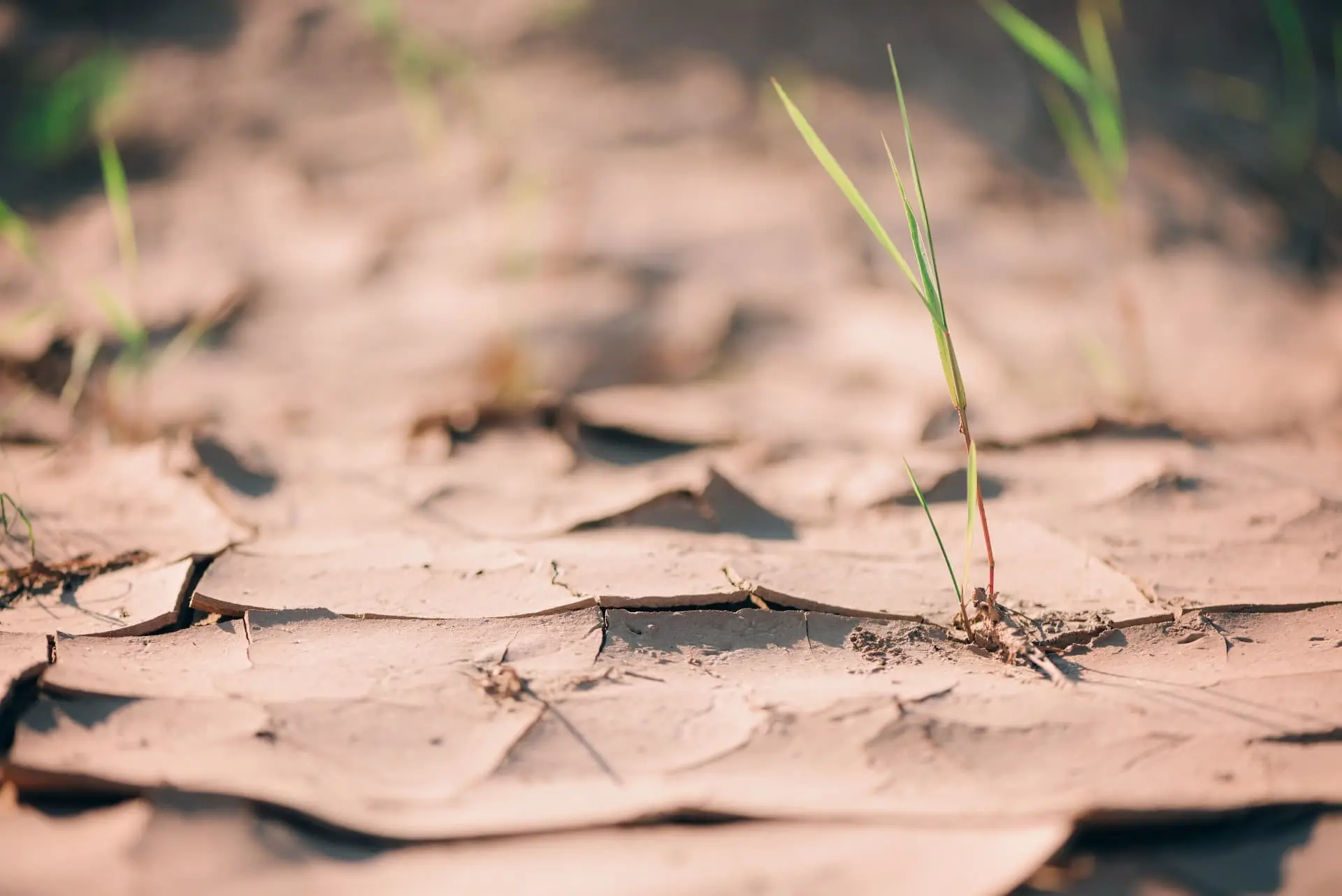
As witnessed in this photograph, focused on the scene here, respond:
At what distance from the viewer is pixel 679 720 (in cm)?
80

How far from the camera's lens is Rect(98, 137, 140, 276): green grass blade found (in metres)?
1.32

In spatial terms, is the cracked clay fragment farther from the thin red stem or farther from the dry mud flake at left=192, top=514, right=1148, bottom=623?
the thin red stem

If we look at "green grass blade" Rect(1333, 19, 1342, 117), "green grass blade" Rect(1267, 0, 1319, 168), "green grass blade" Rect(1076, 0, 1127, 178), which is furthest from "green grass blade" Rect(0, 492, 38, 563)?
"green grass blade" Rect(1333, 19, 1342, 117)

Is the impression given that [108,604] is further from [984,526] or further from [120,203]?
[984,526]

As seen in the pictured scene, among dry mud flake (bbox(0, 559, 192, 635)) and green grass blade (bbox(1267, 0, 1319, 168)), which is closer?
dry mud flake (bbox(0, 559, 192, 635))

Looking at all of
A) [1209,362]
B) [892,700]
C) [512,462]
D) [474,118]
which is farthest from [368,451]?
[1209,362]

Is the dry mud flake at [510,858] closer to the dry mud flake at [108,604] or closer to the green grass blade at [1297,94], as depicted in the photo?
the dry mud flake at [108,604]

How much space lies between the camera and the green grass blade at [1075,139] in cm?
177

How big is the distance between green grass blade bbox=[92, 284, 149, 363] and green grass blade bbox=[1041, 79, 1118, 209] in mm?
1517

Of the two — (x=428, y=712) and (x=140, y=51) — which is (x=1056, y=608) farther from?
(x=140, y=51)

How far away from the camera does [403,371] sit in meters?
1.57

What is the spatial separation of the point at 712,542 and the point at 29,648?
668 millimetres

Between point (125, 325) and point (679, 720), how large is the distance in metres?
0.97

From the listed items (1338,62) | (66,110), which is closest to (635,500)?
(66,110)
